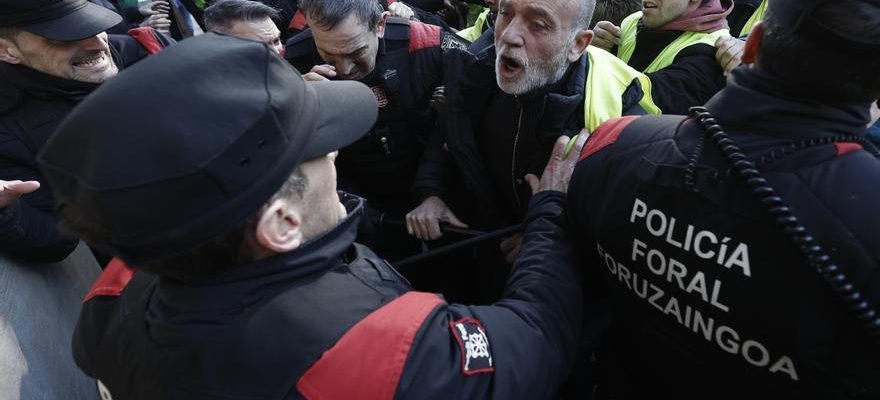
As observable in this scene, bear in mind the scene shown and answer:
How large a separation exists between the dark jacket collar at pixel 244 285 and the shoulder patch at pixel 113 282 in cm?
25

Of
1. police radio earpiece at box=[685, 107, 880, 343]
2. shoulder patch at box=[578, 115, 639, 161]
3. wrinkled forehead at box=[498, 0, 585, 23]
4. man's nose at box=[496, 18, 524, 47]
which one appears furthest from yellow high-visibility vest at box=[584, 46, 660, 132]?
police radio earpiece at box=[685, 107, 880, 343]

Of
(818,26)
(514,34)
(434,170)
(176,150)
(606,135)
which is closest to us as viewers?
(176,150)

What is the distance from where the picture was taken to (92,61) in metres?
2.37

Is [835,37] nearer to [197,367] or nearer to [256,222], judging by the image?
[256,222]

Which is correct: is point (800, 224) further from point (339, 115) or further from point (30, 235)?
point (30, 235)

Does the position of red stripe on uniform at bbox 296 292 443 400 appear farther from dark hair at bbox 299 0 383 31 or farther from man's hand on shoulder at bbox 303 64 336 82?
dark hair at bbox 299 0 383 31

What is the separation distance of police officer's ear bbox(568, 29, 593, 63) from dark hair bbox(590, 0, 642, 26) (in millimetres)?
1520

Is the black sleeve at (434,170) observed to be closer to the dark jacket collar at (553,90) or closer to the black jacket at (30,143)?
the dark jacket collar at (553,90)

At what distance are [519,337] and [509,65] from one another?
129 cm

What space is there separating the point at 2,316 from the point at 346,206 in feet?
4.45

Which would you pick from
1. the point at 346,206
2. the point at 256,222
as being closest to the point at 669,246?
the point at 346,206

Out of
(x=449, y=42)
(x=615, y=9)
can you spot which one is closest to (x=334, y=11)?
(x=449, y=42)

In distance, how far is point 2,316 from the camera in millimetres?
1852

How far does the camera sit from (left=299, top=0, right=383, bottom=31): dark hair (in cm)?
269
